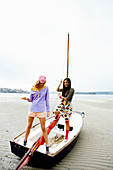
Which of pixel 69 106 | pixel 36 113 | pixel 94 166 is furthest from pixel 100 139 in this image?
pixel 36 113

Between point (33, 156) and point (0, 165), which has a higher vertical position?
point (33, 156)

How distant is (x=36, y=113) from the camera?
8.50ft

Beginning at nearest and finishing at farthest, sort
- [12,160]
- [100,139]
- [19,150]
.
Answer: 1. [19,150]
2. [12,160]
3. [100,139]

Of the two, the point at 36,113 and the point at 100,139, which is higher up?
the point at 36,113

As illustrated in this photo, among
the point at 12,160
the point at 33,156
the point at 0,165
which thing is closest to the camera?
the point at 33,156

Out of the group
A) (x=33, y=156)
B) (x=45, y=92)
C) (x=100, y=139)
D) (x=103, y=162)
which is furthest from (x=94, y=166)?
(x=45, y=92)

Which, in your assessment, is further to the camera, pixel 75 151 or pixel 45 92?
pixel 75 151

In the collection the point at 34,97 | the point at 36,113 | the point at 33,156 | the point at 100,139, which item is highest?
the point at 34,97

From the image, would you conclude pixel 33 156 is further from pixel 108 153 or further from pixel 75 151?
pixel 108 153

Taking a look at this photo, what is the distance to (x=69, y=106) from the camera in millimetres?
3209

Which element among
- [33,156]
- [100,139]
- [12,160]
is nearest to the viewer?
[33,156]

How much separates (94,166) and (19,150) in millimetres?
2175

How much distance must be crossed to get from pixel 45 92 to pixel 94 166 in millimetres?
2582

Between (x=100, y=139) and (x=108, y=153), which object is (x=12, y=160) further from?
(x=100, y=139)
